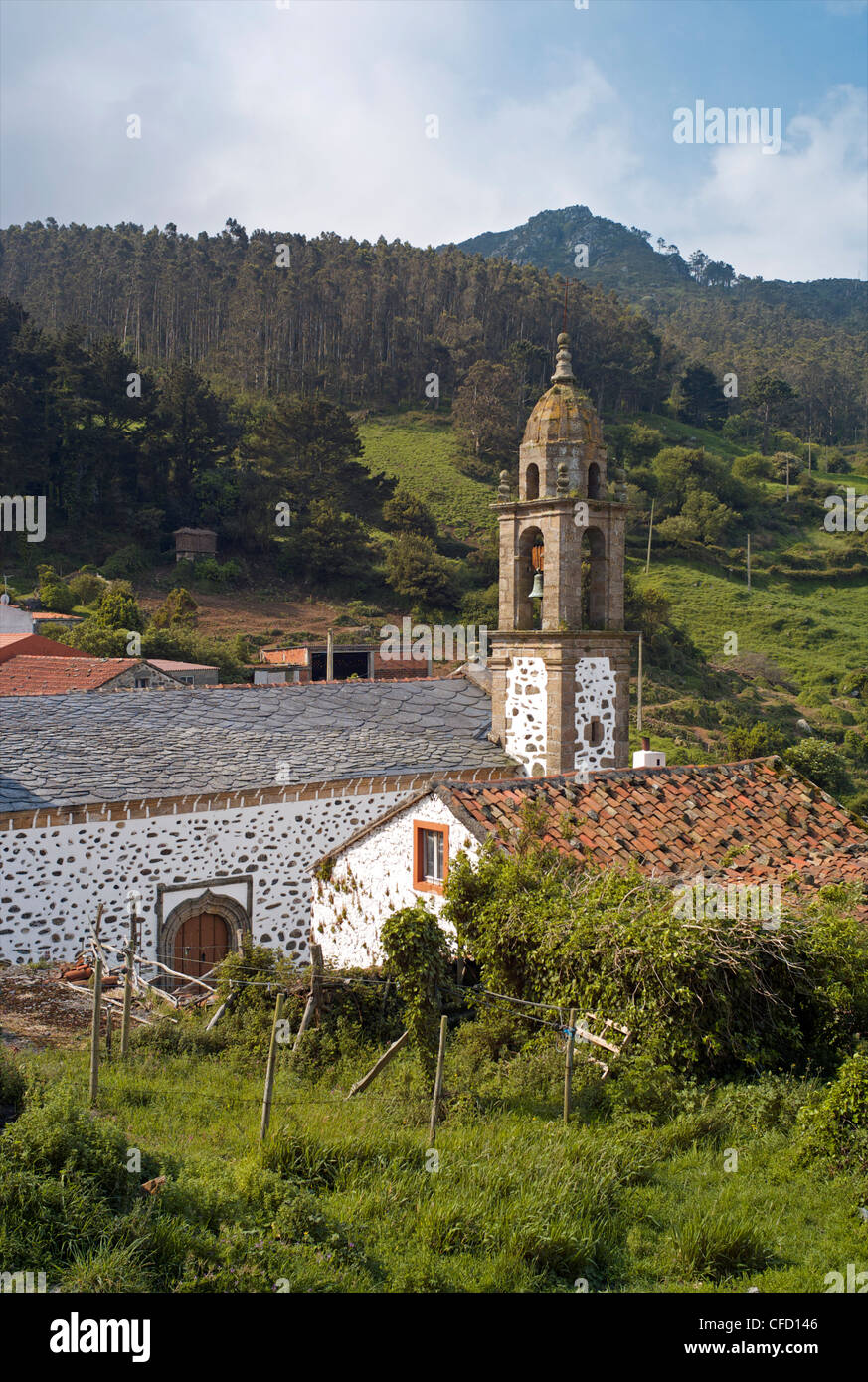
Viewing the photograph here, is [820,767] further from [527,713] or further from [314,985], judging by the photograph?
[314,985]

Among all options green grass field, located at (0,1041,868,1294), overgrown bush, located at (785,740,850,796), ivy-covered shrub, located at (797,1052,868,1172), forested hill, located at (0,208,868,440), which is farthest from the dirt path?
forested hill, located at (0,208,868,440)

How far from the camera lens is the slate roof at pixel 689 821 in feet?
37.1

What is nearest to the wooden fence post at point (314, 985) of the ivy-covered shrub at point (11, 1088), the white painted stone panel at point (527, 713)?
the ivy-covered shrub at point (11, 1088)

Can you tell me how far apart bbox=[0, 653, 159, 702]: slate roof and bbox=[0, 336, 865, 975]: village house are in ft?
26.5

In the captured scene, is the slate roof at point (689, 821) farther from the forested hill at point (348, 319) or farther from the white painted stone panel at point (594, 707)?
the forested hill at point (348, 319)

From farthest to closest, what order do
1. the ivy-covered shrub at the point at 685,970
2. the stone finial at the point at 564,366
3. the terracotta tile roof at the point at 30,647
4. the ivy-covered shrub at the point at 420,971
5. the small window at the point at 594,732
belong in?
the terracotta tile roof at the point at 30,647 < the stone finial at the point at 564,366 < the small window at the point at 594,732 < the ivy-covered shrub at the point at 420,971 < the ivy-covered shrub at the point at 685,970

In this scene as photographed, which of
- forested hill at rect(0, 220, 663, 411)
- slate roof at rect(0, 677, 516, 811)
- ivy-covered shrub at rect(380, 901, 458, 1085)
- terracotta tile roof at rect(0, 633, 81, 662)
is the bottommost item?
ivy-covered shrub at rect(380, 901, 458, 1085)

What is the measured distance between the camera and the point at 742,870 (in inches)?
438

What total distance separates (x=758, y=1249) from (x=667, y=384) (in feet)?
289

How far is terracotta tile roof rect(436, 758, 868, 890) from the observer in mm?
11305

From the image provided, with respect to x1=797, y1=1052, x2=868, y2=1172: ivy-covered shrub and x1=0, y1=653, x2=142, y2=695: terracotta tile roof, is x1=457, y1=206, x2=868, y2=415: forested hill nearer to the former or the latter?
x1=0, y1=653, x2=142, y2=695: terracotta tile roof

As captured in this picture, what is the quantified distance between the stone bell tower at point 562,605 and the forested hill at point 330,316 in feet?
188

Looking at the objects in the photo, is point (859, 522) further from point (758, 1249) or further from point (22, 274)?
point (22, 274)

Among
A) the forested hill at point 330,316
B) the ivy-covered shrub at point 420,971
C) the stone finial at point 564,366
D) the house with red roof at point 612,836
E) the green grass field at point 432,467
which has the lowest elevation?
the ivy-covered shrub at point 420,971
